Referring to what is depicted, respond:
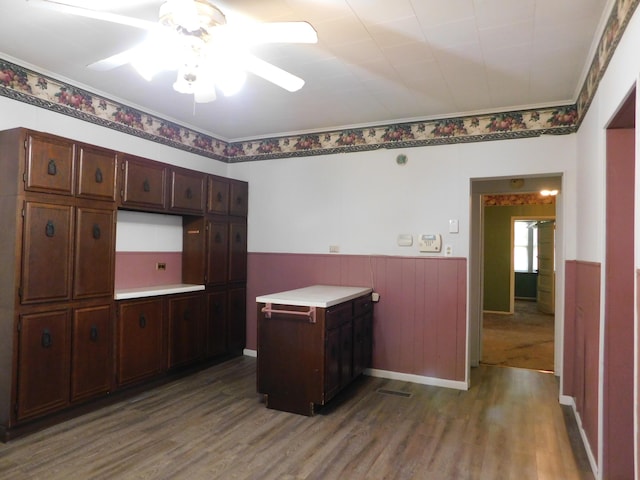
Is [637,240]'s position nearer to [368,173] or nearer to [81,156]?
[368,173]

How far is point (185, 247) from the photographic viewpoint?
4.35 meters

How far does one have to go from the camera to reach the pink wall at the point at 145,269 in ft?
12.2

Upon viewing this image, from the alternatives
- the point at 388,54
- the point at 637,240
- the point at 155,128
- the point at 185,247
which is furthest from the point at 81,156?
the point at 637,240

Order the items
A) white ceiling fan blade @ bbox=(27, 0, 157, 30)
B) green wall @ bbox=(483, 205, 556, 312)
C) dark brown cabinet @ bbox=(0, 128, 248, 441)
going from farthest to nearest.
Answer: green wall @ bbox=(483, 205, 556, 312) < dark brown cabinet @ bbox=(0, 128, 248, 441) < white ceiling fan blade @ bbox=(27, 0, 157, 30)

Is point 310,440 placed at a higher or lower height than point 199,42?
lower

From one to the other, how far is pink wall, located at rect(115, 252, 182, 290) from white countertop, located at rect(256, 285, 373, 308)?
131 centimetres

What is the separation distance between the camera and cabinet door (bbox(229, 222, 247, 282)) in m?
4.62

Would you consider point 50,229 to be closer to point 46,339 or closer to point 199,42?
point 46,339

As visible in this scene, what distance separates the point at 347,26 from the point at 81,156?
2118 millimetres

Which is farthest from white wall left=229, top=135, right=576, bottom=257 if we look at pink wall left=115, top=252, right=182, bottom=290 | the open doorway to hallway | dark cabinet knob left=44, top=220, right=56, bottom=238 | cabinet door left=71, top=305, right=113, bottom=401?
the open doorway to hallway

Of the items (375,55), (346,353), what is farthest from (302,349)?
(375,55)

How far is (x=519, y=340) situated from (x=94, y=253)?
554 cm

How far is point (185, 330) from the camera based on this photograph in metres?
3.97

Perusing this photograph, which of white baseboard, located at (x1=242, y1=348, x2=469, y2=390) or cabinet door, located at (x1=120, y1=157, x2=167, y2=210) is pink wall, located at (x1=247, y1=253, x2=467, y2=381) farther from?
cabinet door, located at (x1=120, y1=157, x2=167, y2=210)
